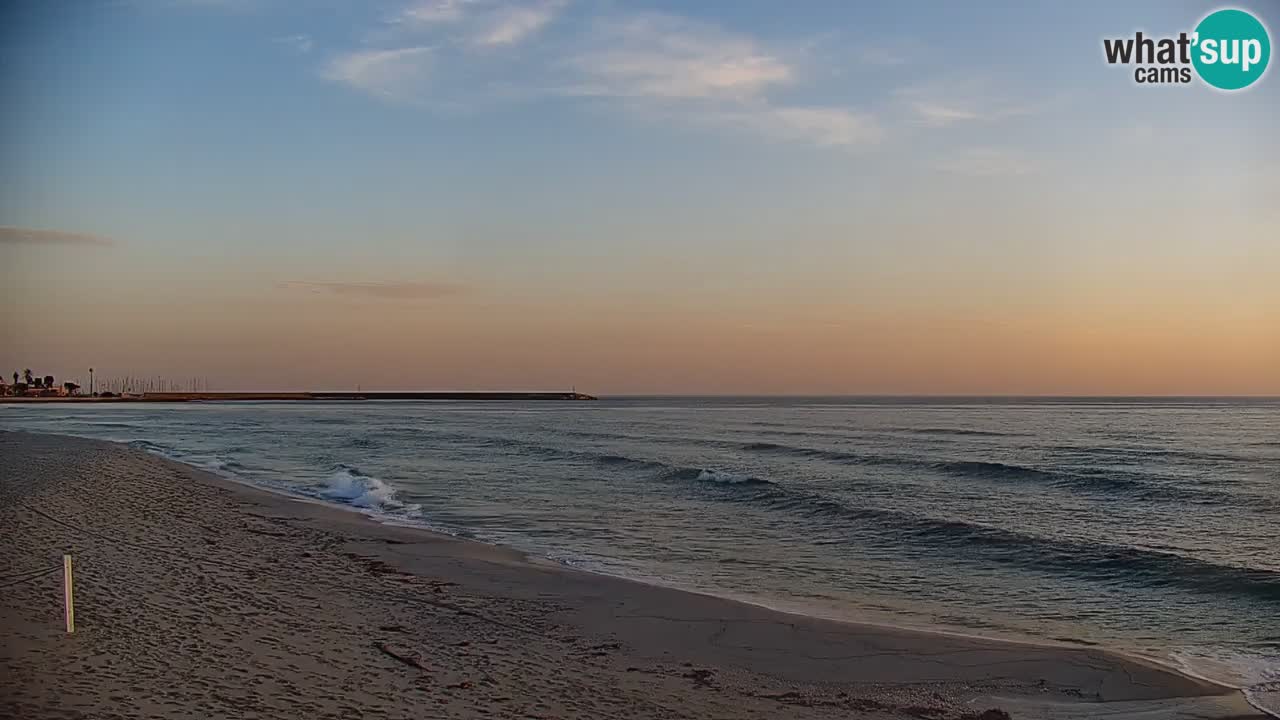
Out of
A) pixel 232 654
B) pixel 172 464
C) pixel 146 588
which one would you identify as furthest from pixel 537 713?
pixel 172 464

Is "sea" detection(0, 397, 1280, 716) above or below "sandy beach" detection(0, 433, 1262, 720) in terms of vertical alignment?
below

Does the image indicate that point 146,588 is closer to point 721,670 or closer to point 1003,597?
point 721,670

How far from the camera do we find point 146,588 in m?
11.4

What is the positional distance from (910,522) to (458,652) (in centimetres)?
1354

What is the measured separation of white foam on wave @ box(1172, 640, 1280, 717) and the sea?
0.11 feet

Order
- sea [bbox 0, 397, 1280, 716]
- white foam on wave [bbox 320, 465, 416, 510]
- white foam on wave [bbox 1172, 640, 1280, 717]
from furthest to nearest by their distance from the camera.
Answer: white foam on wave [bbox 320, 465, 416, 510] < sea [bbox 0, 397, 1280, 716] < white foam on wave [bbox 1172, 640, 1280, 717]

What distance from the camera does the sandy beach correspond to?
7.68m

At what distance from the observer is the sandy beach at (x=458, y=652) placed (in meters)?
7.68

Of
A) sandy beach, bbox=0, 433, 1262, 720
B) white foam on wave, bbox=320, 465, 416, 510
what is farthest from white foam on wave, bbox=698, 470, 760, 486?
sandy beach, bbox=0, 433, 1262, 720

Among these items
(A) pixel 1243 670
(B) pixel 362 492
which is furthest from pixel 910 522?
(B) pixel 362 492

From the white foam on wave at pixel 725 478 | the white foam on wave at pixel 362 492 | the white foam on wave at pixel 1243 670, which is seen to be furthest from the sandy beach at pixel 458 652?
the white foam on wave at pixel 725 478

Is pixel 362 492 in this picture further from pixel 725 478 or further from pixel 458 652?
pixel 458 652

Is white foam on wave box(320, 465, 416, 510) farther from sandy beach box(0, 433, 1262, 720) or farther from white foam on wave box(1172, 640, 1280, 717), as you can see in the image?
white foam on wave box(1172, 640, 1280, 717)

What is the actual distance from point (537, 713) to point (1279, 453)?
132 feet
